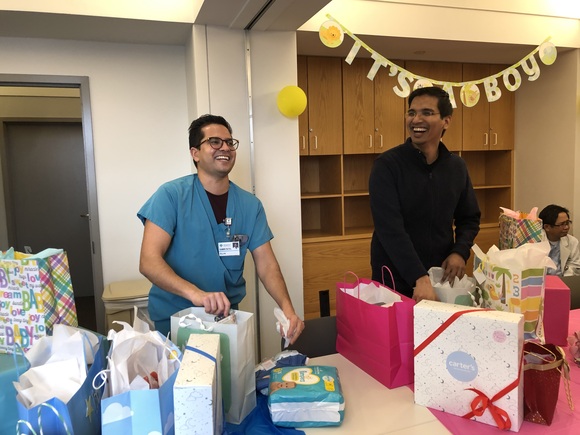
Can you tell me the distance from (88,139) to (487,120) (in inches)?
137

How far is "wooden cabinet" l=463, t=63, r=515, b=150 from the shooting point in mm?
4316

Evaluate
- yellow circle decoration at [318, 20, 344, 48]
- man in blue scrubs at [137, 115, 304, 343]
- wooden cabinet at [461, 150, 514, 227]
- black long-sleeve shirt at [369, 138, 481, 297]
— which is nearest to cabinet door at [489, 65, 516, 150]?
wooden cabinet at [461, 150, 514, 227]

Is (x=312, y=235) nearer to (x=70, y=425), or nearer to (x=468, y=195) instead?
(x=468, y=195)

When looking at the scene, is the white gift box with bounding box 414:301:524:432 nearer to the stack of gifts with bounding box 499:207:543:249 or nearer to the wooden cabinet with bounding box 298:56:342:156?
the stack of gifts with bounding box 499:207:543:249

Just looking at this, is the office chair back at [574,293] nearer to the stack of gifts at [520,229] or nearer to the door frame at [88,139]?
the stack of gifts at [520,229]

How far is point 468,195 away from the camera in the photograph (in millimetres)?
2209

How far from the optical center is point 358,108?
3982 mm

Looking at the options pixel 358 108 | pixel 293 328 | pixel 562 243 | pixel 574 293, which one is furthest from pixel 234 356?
pixel 358 108

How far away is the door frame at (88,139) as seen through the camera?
10.0ft

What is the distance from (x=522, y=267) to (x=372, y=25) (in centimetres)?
232

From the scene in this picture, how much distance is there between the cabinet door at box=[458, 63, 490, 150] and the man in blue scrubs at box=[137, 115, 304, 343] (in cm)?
306

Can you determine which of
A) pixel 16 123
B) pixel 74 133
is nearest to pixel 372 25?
pixel 74 133

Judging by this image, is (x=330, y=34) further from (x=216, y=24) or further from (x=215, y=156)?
(x=215, y=156)

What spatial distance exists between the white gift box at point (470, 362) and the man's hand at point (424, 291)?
374 millimetres
